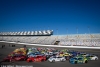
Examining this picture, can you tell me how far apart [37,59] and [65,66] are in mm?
7055

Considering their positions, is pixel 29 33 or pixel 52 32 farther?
pixel 29 33

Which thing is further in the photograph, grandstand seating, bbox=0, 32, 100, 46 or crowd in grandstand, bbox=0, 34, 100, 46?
crowd in grandstand, bbox=0, 34, 100, 46

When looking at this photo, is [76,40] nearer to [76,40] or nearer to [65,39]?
[76,40]

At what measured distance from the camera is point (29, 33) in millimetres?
105750

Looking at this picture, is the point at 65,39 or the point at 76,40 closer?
the point at 76,40

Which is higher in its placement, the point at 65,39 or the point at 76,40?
the point at 65,39

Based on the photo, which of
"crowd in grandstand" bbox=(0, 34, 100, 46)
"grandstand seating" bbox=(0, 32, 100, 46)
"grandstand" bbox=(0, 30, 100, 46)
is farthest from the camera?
"grandstand" bbox=(0, 30, 100, 46)

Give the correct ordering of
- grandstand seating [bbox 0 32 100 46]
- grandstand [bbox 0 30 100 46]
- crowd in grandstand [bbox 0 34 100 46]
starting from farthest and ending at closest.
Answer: grandstand [bbox 0 30 100 46] → crowd in grandstand [bbox 0 34 100 46] → grandstand seating [bbox 0 32 100 46]

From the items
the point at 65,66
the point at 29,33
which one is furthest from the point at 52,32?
the point at 65,66

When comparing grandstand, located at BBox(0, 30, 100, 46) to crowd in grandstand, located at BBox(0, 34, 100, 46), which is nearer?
crowd in grandstand, located at BBox(0, 34, 100, 46)

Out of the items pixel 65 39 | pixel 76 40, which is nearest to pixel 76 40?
pixel 76 40

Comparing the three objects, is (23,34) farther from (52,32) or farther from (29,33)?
(52,32)

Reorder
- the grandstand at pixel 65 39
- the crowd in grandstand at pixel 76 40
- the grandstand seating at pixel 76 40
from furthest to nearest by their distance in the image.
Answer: the grandstand at pixel 65 39 → the crowd in grandstand at pixel 76 40 → the grandstand seating at pixel 76 40

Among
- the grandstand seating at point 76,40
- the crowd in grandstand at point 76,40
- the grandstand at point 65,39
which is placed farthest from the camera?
the grandstand at point 65,39
